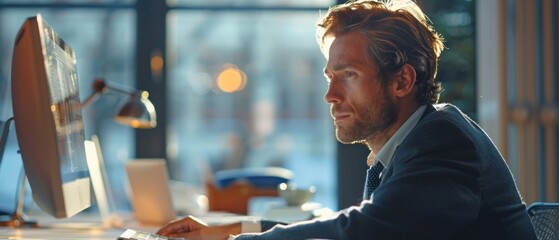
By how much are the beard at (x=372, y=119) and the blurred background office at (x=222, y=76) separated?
345cm

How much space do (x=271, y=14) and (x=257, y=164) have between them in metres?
1.05

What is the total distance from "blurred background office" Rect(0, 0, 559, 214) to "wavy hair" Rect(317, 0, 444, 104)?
3390 mm

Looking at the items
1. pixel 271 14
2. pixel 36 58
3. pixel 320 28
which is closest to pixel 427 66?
pixel 320 28

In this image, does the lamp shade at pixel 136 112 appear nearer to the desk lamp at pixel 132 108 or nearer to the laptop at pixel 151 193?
the desk lamp at pixel 132 108

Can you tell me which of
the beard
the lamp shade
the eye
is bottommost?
the lamp shade

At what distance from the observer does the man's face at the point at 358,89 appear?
6.82ft

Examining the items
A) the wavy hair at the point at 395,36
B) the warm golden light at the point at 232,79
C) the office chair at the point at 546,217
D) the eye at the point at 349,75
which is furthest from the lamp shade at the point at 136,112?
the warm golden light at the point at 232,79

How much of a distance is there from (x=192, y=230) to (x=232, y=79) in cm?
395

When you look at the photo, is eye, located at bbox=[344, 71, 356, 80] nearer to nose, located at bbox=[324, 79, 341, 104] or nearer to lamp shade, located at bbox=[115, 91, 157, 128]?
nose, located at bbox=[324, 79, 341, 104]

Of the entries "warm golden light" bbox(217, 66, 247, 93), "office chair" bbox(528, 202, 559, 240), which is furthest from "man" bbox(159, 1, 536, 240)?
"warm golden light" bbox(217, 66, 247, 93)

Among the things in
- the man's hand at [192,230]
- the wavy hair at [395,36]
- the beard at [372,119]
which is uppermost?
the wavy hair at [395,36]

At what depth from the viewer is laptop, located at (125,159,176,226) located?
11.0 feet

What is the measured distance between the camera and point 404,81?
6.88 ft

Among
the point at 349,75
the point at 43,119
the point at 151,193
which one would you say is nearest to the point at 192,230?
the point at 349,75
